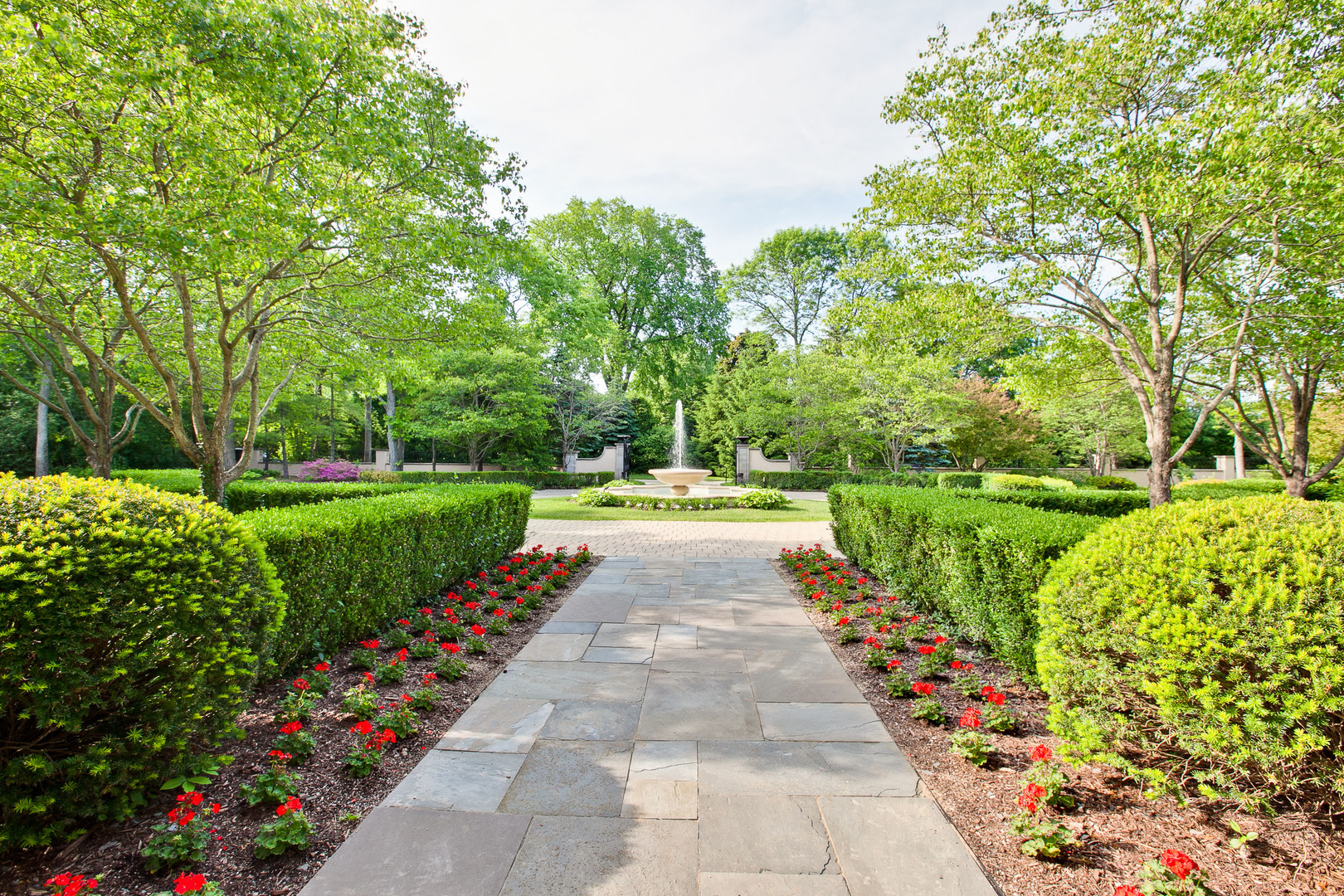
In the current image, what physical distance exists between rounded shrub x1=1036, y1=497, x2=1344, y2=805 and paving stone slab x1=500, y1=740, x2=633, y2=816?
185 cm

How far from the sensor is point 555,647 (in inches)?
169

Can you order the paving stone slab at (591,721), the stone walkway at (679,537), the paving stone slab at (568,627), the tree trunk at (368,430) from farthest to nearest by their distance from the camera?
the tree trunk at (368,430) → the stone walkway at (679,537) → the paving stone slab at (568,627) → the paving stone slab at (591,721)

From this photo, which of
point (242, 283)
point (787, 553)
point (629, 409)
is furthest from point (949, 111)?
point (629, 409)

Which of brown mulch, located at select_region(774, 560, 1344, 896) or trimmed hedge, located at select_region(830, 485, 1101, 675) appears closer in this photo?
brown mulch, located at select_region(774, 560, 1344, 896)

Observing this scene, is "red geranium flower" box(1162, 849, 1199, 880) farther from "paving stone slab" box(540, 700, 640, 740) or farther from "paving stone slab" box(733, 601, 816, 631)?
"paving stone slab" box(733, 601, 816, 631)

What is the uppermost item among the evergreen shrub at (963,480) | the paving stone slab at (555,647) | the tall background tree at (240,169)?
the tall background tree at (240,169)

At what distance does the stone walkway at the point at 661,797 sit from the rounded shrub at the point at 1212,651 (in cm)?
85

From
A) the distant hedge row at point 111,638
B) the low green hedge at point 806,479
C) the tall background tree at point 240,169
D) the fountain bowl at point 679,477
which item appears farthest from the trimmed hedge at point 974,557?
the low green hedge at point 806,479

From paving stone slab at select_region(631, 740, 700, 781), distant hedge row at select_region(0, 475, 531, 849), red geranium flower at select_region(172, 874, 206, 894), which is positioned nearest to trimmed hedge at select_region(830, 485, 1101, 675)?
paving stone slab at select_region(631, 740, 700, 781)

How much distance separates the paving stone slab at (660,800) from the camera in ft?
7.42

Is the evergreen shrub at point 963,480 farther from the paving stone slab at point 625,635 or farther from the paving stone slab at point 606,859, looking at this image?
the paving stone slab at point 606,859

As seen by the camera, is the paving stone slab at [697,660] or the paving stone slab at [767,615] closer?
the paving stone slab at [697,660]

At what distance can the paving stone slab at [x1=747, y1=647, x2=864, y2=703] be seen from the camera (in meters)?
3.41

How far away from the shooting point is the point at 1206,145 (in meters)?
7.15
